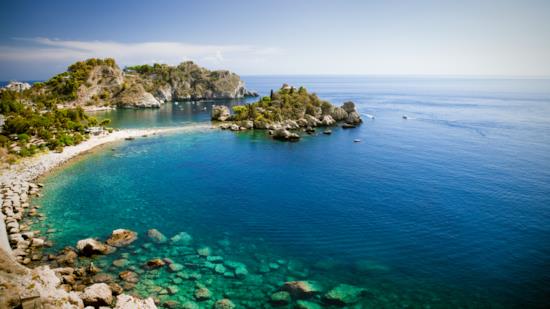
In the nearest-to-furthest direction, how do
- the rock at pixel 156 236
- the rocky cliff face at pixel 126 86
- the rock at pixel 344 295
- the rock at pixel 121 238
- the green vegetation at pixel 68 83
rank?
the rock at pixel 344 295, the rock at pixel 121 238, the rock at pixel 156 236, the green vegetation at pixel 68 83, the rocky cliff face at pixel 126 86

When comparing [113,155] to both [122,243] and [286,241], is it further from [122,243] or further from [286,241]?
[286,241]

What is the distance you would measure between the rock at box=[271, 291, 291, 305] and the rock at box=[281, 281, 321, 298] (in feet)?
1.52

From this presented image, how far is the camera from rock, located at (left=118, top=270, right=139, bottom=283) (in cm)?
2538

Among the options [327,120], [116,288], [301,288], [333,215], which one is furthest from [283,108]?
[116,288]

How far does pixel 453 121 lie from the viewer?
368ft

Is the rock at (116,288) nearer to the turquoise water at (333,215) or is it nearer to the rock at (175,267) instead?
the turquoise water at (333,215)

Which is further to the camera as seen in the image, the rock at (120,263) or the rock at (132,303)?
the rock at (120,263)

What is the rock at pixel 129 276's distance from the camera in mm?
25375

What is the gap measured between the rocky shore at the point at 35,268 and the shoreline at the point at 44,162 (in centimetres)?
13

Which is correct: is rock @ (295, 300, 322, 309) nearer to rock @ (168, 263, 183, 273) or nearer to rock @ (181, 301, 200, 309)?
rock @ (181, 301, 200, 309)

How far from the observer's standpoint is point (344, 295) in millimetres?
24562

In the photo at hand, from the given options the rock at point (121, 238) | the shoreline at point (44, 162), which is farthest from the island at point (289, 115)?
the rock at point (121, 238)

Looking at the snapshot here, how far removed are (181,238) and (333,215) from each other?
19.1 m

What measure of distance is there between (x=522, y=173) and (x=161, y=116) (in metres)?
119
